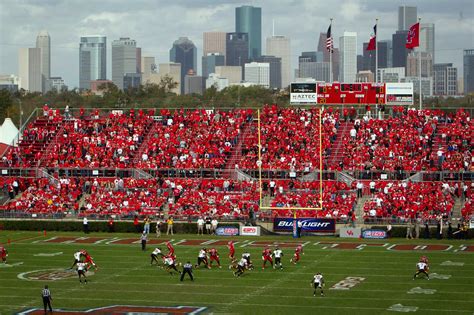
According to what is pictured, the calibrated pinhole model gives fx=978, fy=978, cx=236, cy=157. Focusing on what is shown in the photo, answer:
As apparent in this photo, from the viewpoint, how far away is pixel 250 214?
50.0 m

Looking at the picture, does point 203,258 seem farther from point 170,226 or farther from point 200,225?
point 170,226

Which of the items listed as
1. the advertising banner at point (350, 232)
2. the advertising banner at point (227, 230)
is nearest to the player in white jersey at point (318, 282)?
the advertising banner at point (350, 232)

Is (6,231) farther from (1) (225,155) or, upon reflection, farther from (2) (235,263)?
(2) (235,263)

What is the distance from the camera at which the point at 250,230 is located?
48.9 m

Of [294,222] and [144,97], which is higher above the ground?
[144,97]

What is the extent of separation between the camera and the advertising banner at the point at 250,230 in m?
48.8

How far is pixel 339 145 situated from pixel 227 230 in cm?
1171

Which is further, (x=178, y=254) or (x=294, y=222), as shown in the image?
(x=294, y=222)

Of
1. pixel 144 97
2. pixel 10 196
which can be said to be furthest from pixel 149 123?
pixel 144 97

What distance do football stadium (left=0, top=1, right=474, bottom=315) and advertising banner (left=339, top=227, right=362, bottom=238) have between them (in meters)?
0.11

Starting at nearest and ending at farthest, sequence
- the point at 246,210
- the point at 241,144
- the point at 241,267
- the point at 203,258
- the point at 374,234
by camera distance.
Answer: the point at 241,267
the point at 203,258
the point at 374,234
the point at 246,210
the point at 241,144

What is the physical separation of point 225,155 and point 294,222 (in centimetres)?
1110

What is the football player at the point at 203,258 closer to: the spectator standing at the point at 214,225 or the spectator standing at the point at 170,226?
the spectator standing at the point at 214,225

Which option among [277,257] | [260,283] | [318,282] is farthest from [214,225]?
[318,282]
